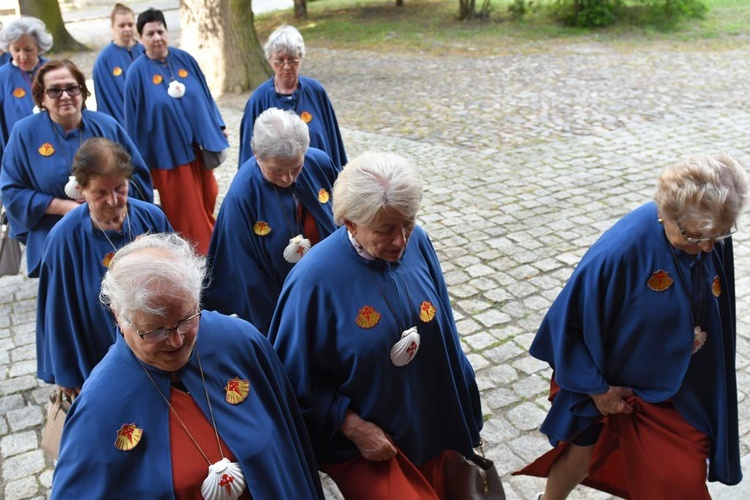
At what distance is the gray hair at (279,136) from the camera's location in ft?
14.5

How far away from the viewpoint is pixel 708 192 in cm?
316

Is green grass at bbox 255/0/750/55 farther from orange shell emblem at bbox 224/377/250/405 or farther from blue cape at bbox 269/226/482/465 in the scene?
orange shell emblem at bbox 224/377/250/405

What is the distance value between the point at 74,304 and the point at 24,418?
1606 millimetres

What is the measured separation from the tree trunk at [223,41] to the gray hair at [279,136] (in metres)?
11.1

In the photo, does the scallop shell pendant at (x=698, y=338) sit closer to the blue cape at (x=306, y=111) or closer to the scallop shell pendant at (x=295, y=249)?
the scallop shell pendant at (x=295, y=249)

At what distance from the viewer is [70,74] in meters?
5.28

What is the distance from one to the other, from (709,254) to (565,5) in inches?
782

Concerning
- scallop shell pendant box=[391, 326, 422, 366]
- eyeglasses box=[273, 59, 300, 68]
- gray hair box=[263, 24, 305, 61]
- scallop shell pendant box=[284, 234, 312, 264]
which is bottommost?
scallop shell pendant box=[284, 234, 312, 264]

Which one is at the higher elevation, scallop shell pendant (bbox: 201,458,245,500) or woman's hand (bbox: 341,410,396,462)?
scallop shell pendant (bbox: 201,458,245,500)

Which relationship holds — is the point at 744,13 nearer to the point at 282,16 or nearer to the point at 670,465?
the point at 282,16

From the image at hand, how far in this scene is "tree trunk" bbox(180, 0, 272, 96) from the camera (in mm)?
14766

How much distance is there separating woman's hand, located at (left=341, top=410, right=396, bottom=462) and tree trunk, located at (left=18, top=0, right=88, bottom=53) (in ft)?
67.1

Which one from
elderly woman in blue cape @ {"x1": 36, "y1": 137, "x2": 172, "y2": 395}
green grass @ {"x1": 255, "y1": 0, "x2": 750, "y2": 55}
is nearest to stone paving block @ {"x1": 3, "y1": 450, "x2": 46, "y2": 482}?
elderly woman in blue cape @ {"x1": 36, "y1": 137, "x2": 172, "y2": 395}

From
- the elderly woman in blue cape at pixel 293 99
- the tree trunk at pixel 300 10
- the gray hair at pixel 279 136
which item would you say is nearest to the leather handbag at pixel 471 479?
the gray hair at pixel 279 136
